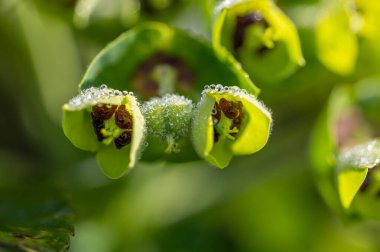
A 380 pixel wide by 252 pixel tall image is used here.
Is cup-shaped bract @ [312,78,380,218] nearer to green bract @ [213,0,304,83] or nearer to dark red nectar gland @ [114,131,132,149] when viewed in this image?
green bract @ [213,0,304,83]

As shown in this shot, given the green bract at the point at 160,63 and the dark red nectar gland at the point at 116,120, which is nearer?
the dark red nectar gland at the point at 116,120

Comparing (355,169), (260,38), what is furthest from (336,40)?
(355,169)

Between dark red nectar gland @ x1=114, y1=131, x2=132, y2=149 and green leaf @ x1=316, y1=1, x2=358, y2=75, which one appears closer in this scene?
dark red nectar gland @ x1=114, y1=131, x2=132, y2=149

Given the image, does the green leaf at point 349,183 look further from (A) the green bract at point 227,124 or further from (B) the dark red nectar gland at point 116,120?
(B) the dark red nectar gland at point 116,120

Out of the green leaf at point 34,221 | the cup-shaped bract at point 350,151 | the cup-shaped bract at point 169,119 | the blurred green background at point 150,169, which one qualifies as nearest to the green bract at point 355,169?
the cup-shaped bract at point 350,151

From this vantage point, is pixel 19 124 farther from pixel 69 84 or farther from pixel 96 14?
pixel 96 14

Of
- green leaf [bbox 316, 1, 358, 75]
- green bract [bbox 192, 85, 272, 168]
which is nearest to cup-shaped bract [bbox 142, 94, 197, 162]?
green bract [bbox 192, 85, 272, 168]
